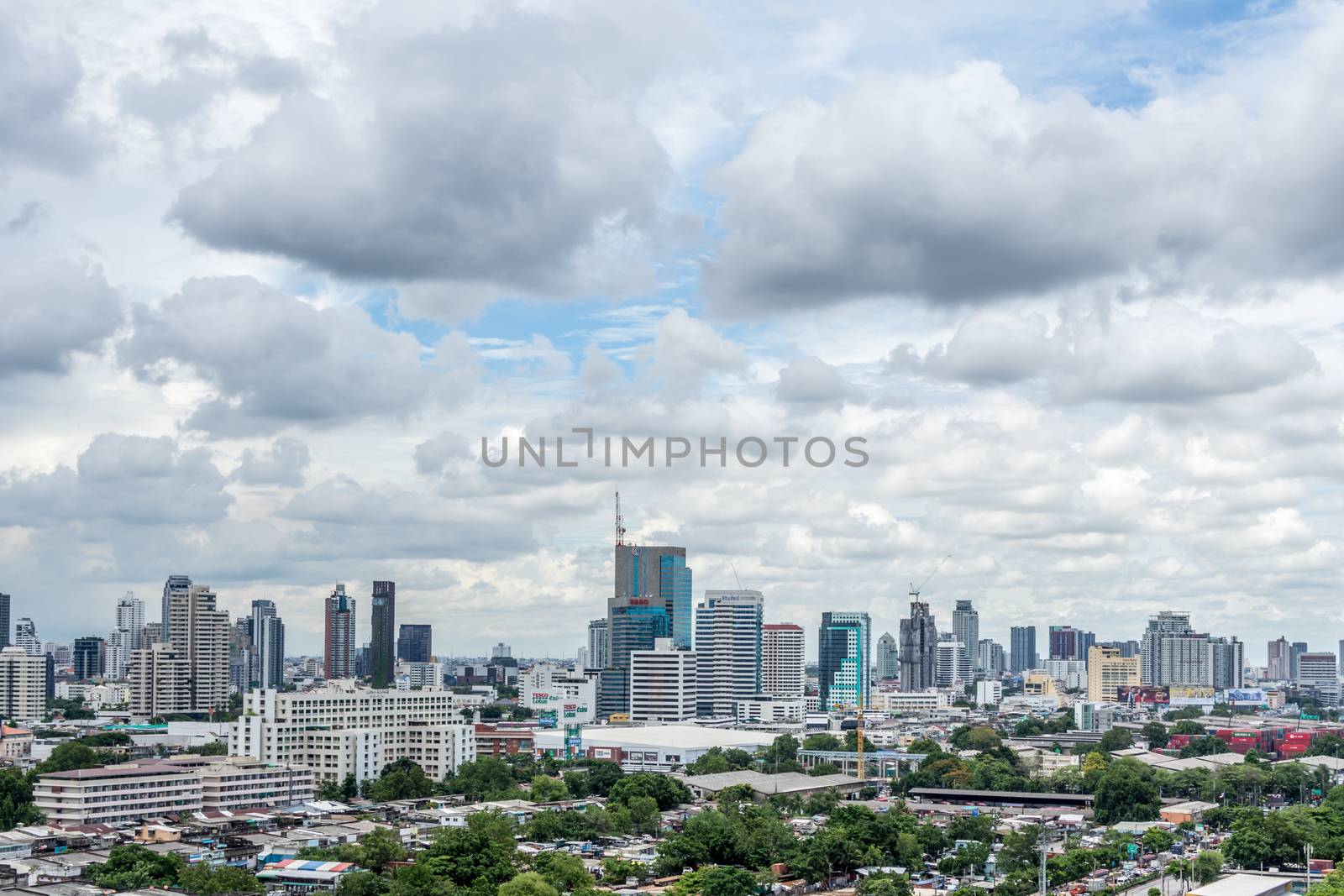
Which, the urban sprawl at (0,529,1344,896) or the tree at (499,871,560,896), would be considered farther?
the urban sprawl at (0,529,1344,896)

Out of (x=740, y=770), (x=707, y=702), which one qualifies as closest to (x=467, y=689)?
(x=707, y=702)

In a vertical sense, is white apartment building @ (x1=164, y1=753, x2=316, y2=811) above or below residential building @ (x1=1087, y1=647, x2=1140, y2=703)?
above

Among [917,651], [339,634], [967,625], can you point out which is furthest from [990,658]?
[339,634]

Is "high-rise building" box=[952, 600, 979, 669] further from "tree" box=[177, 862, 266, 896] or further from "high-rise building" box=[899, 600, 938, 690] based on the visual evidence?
"tree" box=[177, 862, 266, 896]

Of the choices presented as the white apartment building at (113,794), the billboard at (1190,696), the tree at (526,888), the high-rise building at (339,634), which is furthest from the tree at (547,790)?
the high-rise building at (339,634)

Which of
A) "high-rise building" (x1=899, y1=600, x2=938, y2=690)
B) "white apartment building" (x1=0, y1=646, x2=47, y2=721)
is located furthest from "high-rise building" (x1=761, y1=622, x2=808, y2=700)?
"white apartment building" (x1=0, y1=646, x2=47, y2=721)

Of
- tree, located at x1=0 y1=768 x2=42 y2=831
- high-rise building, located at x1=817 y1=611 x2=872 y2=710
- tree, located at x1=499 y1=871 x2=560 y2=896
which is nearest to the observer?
tree, located at x1=499 y1=871 x2=560 y2=896
